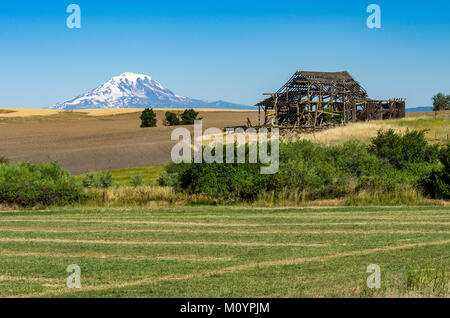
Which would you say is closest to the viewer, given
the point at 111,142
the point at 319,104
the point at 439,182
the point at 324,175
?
the point at 439,182

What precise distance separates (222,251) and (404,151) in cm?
2132

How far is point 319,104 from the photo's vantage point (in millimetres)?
66188

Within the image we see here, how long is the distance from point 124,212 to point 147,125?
79.7 metres

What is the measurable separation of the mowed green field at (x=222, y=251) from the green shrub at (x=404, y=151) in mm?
8016

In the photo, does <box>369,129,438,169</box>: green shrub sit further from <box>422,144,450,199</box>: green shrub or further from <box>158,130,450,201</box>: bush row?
<box>422,144,450,199</box>: green shrub

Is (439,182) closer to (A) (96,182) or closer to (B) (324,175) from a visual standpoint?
(B) (324,175)

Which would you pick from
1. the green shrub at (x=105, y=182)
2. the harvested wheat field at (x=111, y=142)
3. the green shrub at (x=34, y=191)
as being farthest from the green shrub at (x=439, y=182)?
the green shrub at (x=105, y=182)

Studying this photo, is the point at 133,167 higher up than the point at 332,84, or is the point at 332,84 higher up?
the point at 332,84

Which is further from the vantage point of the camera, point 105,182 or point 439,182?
point 105,182

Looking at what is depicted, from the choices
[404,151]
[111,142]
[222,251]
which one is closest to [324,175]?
[404,151]

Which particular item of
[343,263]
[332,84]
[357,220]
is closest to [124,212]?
[357,220]

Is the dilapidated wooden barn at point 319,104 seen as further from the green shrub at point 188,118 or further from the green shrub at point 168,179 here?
the green shrub at point 188,118
